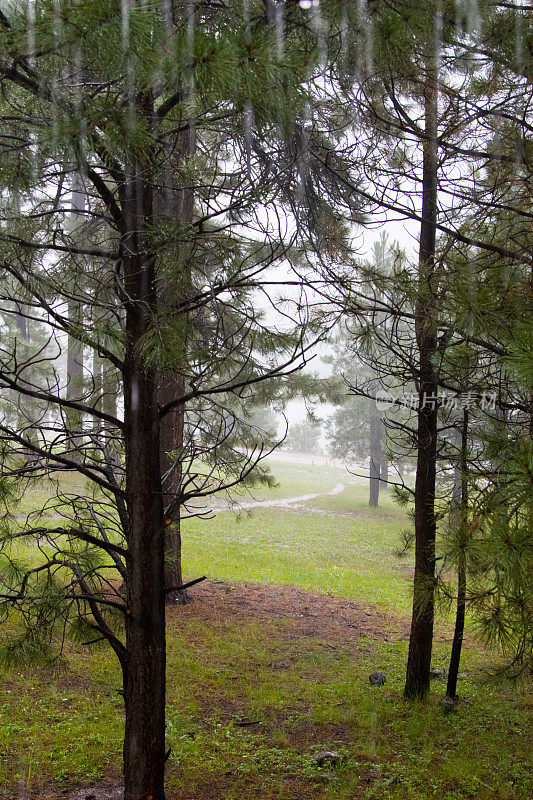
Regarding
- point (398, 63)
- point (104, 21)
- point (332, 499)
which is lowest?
point (332, 499)

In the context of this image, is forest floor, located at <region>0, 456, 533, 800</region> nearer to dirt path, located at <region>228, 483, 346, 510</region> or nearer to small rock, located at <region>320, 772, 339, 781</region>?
small rock, located at <region>320, 772, 339, 781</region>

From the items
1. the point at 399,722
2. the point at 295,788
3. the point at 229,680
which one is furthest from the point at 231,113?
the point at 229,680

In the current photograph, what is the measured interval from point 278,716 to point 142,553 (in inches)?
125

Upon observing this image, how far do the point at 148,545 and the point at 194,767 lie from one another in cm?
234

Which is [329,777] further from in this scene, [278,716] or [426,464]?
[426,464]

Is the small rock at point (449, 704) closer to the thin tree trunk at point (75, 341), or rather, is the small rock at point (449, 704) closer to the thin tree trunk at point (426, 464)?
the thin tree trunk at point (426, 464)

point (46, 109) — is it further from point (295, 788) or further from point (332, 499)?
point (332, 499)

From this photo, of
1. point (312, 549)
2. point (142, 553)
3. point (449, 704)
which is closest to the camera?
point (142, 553)

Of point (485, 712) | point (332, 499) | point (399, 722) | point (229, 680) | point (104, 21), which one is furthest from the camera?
point (332, 499)

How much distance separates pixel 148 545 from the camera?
10.1 ft

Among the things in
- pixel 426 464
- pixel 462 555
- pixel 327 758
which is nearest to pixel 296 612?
pixel 426 464

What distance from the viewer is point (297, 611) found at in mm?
9133

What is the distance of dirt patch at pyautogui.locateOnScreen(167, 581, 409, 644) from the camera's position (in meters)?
8.16

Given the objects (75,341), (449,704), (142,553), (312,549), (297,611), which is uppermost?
(75,341)
